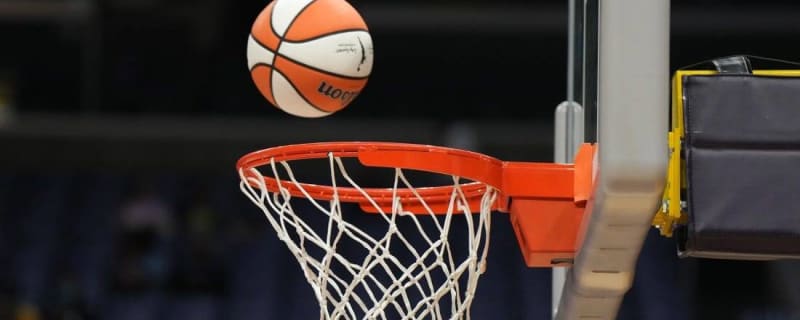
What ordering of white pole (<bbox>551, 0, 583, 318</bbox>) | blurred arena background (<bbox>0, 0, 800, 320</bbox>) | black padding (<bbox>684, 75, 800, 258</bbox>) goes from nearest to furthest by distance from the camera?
black padding (<bbox>684, 75, 800, 258</bbox>) < white pole (<bbox>551, 0, 583, 318</bbox>) < blurred arena background (<bbox>0, 0, 800, 320</bbox>)

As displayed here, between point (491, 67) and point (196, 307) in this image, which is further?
point (491, 67)

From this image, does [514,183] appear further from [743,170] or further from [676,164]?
[743,170]

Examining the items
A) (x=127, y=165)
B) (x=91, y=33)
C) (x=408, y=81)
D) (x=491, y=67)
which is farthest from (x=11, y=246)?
(x=491, y=67)

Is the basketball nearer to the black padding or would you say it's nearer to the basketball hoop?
the basketball hoop

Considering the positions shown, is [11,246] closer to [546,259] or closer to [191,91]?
[191,91]

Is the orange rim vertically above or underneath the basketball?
underneath

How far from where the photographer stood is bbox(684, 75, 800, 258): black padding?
2436 millimetres

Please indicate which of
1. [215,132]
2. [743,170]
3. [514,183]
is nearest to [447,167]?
[514,183]

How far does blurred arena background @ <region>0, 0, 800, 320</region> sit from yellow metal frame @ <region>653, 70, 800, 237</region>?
5.36 m

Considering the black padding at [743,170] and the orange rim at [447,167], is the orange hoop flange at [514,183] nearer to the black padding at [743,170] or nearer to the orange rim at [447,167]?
the orange rim at [447,167]

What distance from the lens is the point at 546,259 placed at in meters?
2.67

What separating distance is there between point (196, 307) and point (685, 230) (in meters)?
5.88

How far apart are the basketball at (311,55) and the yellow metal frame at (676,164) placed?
2.46 ft

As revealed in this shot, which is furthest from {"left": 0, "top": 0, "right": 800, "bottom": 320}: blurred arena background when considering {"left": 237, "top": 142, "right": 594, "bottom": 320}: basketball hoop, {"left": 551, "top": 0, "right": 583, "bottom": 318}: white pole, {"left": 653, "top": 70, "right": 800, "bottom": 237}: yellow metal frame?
{"left": 653, "top": 70, "right": 800, "bottom": 237}: yellow metal frame
